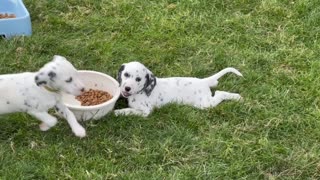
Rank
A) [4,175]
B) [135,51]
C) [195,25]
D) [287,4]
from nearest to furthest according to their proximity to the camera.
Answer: [4,175] < [135,51] < [195,25] < [287,4]

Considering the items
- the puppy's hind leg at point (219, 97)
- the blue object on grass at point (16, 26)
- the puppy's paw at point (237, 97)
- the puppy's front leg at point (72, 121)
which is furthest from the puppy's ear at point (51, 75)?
the blue object on grass at point (16, 26)

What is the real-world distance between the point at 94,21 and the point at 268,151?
8.87 feet

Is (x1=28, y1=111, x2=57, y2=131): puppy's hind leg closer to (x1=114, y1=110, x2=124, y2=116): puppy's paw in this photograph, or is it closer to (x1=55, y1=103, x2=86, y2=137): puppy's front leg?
(x1=55, y1=103, x2=86, y2=137): puppy's front leg

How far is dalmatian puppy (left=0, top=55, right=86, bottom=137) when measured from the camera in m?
4.33

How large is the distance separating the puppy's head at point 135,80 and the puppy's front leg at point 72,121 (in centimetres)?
51

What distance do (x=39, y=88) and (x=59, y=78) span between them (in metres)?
0.19

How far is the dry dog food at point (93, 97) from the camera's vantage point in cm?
498

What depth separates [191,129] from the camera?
4805 millimetres

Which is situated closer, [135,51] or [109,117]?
[109,117]

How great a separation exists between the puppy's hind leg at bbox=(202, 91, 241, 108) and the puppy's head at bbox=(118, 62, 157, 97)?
19.3 inches

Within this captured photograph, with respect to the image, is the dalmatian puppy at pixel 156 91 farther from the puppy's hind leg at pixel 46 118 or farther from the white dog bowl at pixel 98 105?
the puppy's hind leg at pixel 46 118

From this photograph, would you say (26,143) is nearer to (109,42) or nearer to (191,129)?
(191,129)

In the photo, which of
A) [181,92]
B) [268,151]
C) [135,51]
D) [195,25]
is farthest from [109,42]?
[268,151]

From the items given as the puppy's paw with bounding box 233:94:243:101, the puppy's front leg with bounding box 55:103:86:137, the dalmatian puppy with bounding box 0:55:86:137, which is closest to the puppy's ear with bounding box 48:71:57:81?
the dalmatian puppy with bounding box 0:55:86:137
